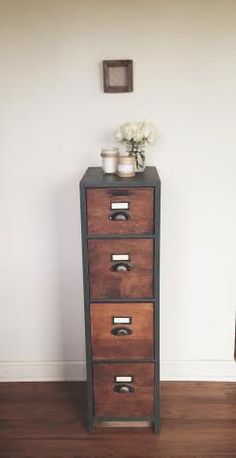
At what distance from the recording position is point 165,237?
229cm

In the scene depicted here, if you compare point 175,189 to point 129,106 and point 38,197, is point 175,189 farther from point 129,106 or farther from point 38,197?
point 38,197

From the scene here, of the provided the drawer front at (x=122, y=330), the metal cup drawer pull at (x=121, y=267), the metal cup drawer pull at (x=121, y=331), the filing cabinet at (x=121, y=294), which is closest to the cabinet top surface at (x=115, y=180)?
the filing cabinet at (x=121, y=294)

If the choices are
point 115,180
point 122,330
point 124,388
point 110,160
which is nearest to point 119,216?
point 115,180

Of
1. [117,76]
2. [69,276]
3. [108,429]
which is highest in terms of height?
[117,76]

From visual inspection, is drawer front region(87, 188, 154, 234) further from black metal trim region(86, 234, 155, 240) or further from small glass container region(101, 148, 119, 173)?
small glass container region(101, 148, 119, 173)

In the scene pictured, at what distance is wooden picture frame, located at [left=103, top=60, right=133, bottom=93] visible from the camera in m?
2.05

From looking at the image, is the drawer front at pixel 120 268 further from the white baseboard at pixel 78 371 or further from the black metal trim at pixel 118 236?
the white baseboard at pixel 78 371

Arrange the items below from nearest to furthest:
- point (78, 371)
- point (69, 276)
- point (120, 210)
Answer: point (120, 210) < point (69, 276) < point (78, 371)

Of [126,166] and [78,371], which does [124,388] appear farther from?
[126,166]

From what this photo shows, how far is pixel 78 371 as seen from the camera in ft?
8.18

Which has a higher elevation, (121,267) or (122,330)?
(121,267)

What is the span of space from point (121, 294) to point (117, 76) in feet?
3.56

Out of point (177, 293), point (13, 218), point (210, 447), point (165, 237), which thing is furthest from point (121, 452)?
point (13, 218)

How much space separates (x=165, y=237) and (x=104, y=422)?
3.36 ft
